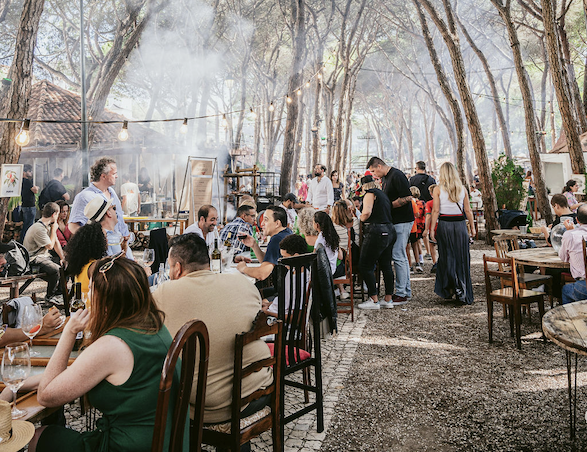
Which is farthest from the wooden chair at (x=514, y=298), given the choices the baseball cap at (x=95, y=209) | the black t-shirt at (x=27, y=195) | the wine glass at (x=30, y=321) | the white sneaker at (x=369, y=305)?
the black t-shirt at (x=27, y=195)

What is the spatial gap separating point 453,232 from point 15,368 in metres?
6.02

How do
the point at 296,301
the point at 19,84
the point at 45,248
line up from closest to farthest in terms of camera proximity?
the point at 296,301 → the point at 45,248 → the point at 19,84

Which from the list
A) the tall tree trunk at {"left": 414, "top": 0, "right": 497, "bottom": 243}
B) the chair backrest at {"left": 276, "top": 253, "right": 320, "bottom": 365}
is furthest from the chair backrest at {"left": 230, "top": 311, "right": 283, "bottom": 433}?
the tall tree trunk at {"left": 414, "top": 0, "right": 497, "bottom": 243}

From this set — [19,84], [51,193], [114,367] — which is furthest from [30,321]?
[51,193]

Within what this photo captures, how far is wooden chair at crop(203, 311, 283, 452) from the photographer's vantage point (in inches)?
96.3

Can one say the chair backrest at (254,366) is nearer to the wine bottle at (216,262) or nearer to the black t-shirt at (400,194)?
the wine bottle at (216,262)

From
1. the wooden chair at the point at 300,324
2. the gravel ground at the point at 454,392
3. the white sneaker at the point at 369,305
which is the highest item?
the wooden chair at the point at 300,324

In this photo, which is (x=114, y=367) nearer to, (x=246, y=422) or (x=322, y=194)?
(x=246, y=422)

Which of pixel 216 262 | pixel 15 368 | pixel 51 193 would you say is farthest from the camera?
pixel 51 193

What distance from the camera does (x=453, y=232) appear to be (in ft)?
23.0

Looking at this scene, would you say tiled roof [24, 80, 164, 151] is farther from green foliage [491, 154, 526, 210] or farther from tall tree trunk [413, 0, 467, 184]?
green foliage [491, 154, 526, 210]

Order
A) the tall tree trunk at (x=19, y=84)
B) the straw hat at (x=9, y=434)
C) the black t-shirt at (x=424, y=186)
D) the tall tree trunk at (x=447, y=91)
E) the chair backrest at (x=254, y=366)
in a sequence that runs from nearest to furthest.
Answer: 1. the straw hat at (x=9, y=434)
2. the chair backrest at (x=254, y=366)
3. the tall tree trunk at (x=19, y=84)
4. the black t-shirt at (x=424, y=186)
5. the tall tree trunk at (x=447, y=91)

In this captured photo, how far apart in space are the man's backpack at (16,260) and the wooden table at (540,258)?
6217 millimetres

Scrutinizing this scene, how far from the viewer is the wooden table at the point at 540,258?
5.33 meters
